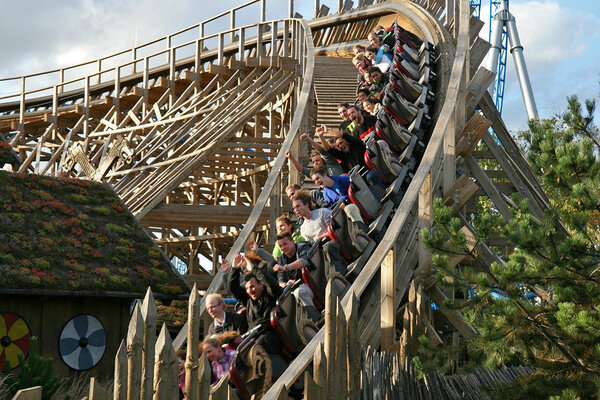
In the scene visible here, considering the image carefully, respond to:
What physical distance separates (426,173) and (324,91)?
9008mm

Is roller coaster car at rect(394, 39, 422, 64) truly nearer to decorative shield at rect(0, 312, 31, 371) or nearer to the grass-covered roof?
the grass-covered roof

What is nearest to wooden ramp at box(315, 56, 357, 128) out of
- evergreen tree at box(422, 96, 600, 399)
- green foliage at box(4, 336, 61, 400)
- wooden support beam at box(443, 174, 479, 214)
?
wooden support beam at box(443, 174, 479, 214)

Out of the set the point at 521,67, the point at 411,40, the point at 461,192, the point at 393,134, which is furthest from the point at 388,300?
the point at 521,67

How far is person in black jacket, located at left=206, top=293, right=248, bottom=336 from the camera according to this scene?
8.65m

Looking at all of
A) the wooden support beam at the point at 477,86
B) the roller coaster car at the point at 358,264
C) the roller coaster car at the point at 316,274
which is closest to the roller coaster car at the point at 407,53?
the wooden support beam at the point at 477,86

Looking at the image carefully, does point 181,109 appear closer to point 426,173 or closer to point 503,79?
point 426,173

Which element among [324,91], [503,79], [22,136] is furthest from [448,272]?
[503,79]

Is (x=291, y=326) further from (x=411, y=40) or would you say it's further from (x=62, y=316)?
(x=411, y=40)

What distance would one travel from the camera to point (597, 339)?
22.2ft

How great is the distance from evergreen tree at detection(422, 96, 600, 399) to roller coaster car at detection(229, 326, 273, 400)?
155 cm

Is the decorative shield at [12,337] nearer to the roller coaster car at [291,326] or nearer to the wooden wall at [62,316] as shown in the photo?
the wooden wall at [62,316]

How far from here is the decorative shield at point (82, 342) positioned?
11.2 meters

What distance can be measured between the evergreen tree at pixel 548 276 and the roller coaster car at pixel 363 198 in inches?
121

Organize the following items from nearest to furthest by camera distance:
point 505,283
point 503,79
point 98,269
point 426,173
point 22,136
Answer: point 505,283, point 426,173, point 98,269, point 22,136, point 503,79
